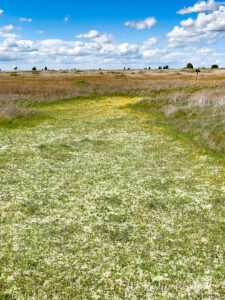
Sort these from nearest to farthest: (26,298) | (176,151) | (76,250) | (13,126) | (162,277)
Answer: (26,298), (162,277), (76,250), (176,151), (13,126)

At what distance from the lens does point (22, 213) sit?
→ 1213 centimetres

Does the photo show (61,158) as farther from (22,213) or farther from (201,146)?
(201,146)

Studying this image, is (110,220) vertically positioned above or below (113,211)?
below

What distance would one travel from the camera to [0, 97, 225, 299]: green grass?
836cm

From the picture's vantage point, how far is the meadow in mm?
8422

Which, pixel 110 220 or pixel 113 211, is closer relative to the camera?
pixel 110 220

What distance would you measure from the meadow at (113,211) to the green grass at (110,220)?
0.13ft

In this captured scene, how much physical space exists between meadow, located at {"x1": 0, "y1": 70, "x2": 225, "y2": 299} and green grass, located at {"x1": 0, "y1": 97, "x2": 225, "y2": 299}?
0.04 metres

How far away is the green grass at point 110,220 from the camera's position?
8.36 metres

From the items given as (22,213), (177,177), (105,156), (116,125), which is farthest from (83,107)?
(22,213)

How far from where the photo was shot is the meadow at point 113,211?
27.6 ft

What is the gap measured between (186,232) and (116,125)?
769 inches

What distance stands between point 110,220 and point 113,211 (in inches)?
29.4

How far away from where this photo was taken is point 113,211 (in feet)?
41.0
